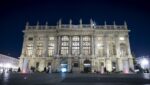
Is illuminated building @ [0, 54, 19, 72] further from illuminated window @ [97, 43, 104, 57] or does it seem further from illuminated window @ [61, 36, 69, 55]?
illuminated window @ [97, 43, 104, 57]

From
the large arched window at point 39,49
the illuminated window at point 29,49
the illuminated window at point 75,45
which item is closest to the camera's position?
the illuminated window at point 75,45

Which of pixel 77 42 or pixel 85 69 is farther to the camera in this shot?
pixel 77 42

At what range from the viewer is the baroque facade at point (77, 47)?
194ft

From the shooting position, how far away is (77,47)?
61.6 meters

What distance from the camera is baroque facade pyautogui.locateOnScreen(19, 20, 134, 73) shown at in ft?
194

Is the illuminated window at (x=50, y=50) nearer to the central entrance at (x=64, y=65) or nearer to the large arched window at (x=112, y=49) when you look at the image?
the central entrance at (x=64, y=65)

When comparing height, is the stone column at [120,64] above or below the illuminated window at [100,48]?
below

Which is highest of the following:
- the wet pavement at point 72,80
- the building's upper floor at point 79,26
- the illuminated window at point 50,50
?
the building's upper floor at point 79,26

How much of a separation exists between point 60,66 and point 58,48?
6.53 meters

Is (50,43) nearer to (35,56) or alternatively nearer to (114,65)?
(35,56)

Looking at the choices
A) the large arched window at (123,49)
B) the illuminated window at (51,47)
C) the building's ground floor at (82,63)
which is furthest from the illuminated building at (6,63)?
the large arched window at (123,49)

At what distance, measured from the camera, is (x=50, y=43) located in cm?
6306

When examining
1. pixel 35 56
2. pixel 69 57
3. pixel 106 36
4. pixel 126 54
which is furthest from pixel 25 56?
pixel 126 54

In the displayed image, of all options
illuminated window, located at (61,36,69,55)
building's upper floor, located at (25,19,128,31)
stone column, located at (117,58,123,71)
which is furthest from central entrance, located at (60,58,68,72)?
stone column, located at (117,58,123,71)
